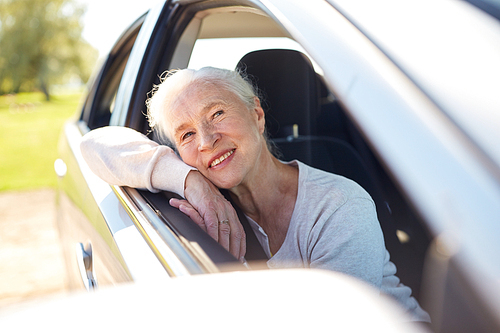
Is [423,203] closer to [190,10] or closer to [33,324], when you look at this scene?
[33,324]

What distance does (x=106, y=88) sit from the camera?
127 inches

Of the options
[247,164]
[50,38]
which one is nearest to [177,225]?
[247,164]

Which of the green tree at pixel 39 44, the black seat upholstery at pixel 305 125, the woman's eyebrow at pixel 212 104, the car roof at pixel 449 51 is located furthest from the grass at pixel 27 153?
the green tree at pixel 39 44

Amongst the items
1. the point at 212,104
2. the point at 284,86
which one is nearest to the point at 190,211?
the point at 212,104

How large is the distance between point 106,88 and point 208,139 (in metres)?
1.89

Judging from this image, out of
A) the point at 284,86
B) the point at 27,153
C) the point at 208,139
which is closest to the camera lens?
the point at 208,139

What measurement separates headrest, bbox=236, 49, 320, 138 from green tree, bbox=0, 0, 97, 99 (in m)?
37.9

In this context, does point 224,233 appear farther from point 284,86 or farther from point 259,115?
point 284,86

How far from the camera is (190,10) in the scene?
202cm

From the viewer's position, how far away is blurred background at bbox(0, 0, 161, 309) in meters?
4.13

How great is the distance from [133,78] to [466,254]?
1.90m

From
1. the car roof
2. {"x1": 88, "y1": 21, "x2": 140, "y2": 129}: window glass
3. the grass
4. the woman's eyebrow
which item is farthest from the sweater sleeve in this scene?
the grass

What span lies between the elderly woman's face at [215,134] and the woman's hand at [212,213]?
14 cm

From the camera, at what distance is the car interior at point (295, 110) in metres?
2.01
